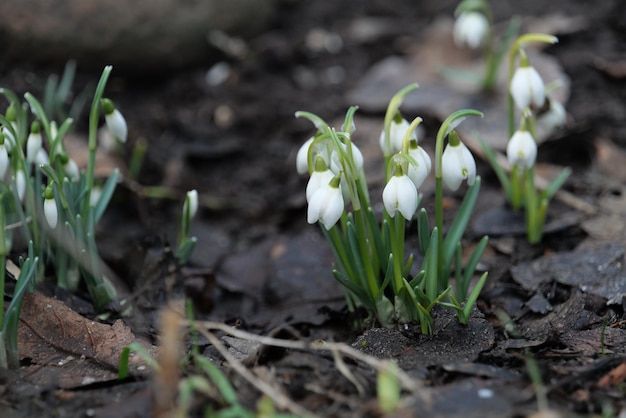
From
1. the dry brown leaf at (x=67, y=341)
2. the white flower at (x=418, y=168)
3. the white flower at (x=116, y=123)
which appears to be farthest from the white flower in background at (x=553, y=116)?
the dry brown leaf at (x=67, y=341)

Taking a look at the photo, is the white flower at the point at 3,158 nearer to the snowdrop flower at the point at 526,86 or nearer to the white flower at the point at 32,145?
the white flower at the point at 32,145

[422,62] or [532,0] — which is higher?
[532,0]

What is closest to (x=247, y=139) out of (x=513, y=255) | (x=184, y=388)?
(x=513, y=255)

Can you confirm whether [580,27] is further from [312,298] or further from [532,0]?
[312,298]

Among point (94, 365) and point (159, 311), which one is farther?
point (159, 311)

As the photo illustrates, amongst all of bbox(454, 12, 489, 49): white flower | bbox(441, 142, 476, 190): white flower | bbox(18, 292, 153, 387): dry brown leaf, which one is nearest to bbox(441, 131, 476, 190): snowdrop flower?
bbox(441, 142, 476, 190): white flower

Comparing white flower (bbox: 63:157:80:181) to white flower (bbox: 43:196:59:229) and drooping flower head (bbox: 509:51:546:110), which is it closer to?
white flower (bbox: 43:196:59:229)

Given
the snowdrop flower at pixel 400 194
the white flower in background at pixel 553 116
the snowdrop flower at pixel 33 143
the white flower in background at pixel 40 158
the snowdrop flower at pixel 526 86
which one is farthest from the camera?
the white flower in background at pixel 553 116

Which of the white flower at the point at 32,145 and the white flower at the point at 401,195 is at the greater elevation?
the white flower at the point at 32,145
